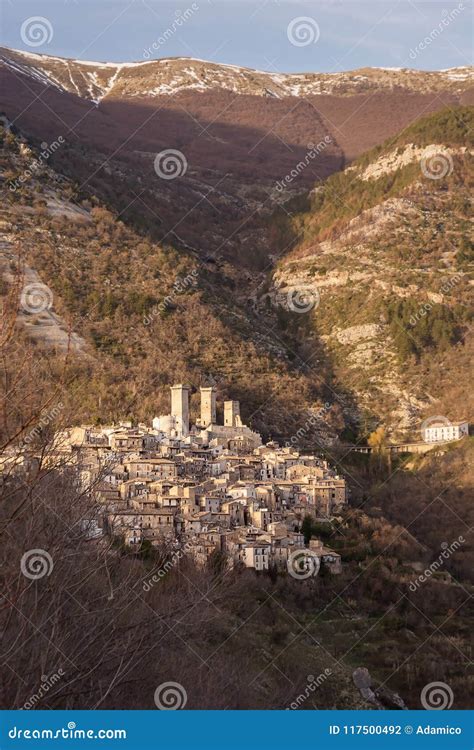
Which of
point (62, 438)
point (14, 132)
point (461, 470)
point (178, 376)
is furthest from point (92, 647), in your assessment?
point (14, 132)

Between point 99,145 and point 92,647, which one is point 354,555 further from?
point 99,145
